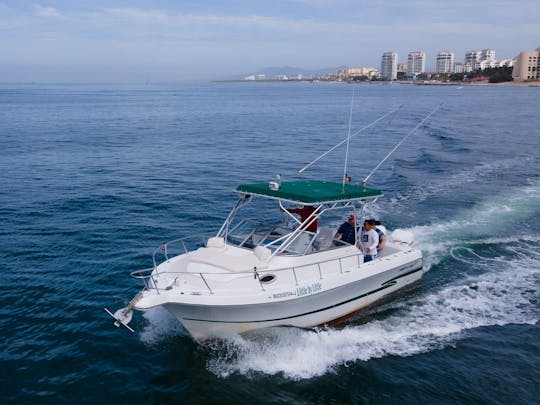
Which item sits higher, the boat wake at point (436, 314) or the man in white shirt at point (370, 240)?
the man in white shirt at point (370, 240)

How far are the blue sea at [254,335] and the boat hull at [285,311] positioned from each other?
→ 11.3 inches

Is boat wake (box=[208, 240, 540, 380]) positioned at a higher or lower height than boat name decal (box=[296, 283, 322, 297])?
lower

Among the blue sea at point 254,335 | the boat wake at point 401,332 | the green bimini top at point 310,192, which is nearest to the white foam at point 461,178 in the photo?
the blue sea at point 254,335

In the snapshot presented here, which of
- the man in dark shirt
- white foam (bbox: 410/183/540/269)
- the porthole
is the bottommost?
white foam (bbox: 410/183/540/269)

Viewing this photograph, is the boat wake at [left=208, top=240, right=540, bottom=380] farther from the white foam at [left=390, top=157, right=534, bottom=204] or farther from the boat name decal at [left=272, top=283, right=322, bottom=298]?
the white foam at [left=390, top=157, right=534, bottom=204]

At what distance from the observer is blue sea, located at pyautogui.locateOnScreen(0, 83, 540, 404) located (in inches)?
390

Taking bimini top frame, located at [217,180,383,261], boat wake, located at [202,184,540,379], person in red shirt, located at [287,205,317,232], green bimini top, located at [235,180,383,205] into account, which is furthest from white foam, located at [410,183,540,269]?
person in red shirt, located at [287,205,317,232]

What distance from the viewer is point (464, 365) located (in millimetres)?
10711

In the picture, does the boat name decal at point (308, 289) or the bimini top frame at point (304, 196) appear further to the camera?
the bimini top frame at point (304, 196)

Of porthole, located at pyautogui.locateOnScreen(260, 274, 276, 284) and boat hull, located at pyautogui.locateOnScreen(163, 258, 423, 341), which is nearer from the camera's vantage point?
boat hull, located at pyautogui.locateOnScreen(163, 258, 423, 341)

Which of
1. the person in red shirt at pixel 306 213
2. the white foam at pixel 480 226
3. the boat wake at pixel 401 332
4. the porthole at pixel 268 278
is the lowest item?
the boat wake at pixel 401 332

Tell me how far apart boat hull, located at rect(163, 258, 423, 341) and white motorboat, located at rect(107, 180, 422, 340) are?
21mm

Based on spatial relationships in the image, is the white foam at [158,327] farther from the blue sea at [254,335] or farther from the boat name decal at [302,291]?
the boat name decal at [302,291]

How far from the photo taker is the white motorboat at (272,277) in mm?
10192
